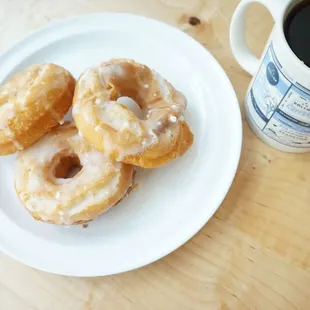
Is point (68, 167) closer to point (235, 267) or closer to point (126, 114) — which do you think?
point (126, 114)

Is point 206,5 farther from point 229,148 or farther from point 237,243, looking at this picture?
point 237,243

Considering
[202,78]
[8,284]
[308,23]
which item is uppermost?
[308,23]

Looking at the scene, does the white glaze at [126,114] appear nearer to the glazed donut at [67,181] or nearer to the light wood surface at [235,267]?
the glazed donut at [67,181]

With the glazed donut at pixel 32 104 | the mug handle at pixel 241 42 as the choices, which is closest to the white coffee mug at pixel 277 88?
the mug handle at pixel 241 42

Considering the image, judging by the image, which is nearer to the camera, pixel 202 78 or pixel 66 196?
pixel 66 196

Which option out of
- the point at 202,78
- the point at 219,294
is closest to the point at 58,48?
the point at 202,78

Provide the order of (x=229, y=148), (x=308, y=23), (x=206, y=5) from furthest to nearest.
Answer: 1. (x=206, y=5)
2. (x=229, y=148)
3. (x=308, y=23)

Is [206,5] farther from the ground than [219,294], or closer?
farther from the ground

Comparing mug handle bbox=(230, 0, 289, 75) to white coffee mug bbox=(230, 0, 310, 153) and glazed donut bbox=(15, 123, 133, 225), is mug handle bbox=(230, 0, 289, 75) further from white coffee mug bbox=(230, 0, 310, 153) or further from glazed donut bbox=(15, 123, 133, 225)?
glazed donut bbox=(15, 123, 133, 225)
